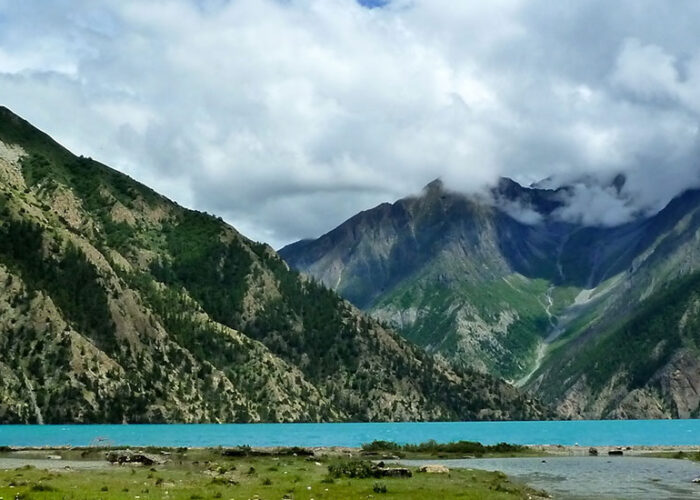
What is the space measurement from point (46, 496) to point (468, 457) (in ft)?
236

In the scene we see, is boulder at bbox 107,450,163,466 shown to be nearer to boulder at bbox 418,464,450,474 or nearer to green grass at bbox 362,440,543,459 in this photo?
boulder at bbox 418,464,450,474

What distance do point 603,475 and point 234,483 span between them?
36.6 metres

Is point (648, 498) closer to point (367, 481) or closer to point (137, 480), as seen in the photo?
point (367, 481)

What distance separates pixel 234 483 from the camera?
57.2 metres

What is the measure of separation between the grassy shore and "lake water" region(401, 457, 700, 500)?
12.4ft

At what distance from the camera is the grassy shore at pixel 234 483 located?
1920 inches

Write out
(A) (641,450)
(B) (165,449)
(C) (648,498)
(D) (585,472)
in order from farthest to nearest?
1. (A) (641,450)
2. (B) (165,449)
3. (D) (585,472)
4. (C) (648,498)

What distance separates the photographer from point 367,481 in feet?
202

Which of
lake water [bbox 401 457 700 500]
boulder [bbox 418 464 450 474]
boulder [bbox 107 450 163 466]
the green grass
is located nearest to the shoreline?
the green grass

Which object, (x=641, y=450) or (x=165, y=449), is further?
(x=641, y=450)

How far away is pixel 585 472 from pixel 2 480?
5283 cm

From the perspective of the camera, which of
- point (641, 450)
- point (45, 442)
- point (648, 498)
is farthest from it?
point (45, 442)

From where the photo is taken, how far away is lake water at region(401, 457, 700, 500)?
189 ft

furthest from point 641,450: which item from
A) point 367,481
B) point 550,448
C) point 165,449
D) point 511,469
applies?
point 367,481
